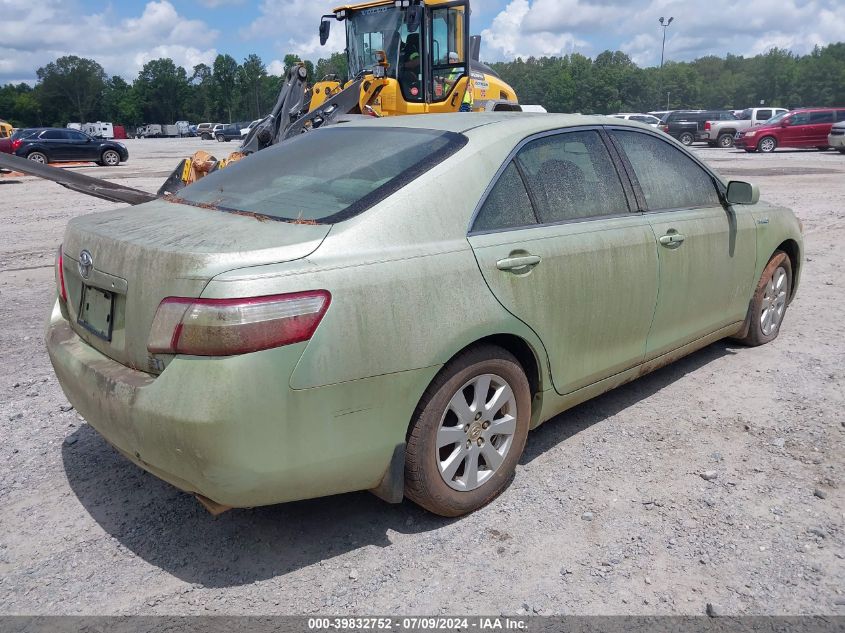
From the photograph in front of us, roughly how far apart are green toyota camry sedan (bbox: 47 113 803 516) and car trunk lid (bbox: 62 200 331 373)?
1 centimetres

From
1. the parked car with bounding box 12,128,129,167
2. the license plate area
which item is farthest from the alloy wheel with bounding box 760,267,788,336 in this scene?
the parked car with bounding box 12,128,129,167

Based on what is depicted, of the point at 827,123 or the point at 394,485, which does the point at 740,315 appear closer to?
the point at 394,485

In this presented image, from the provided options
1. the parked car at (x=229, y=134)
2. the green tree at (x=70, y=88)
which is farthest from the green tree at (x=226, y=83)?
the parked car at (x=229, y=134)

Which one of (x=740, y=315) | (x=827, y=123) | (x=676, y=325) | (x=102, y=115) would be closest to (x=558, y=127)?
(x=676, y=325)

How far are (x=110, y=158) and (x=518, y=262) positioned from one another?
27.0m

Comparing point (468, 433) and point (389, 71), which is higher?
point (389, 71)

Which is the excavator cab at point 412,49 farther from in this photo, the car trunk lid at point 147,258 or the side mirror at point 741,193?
the car trunk lid at point 147,258

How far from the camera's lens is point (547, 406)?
11.4 feet

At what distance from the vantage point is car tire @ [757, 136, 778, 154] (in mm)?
28755

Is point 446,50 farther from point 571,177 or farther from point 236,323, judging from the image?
point 236,323

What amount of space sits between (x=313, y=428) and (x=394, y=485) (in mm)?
490

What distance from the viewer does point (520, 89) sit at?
117 m

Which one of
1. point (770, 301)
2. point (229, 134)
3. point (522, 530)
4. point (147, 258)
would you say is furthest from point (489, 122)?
point (229, 134)

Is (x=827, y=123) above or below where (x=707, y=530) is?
above
